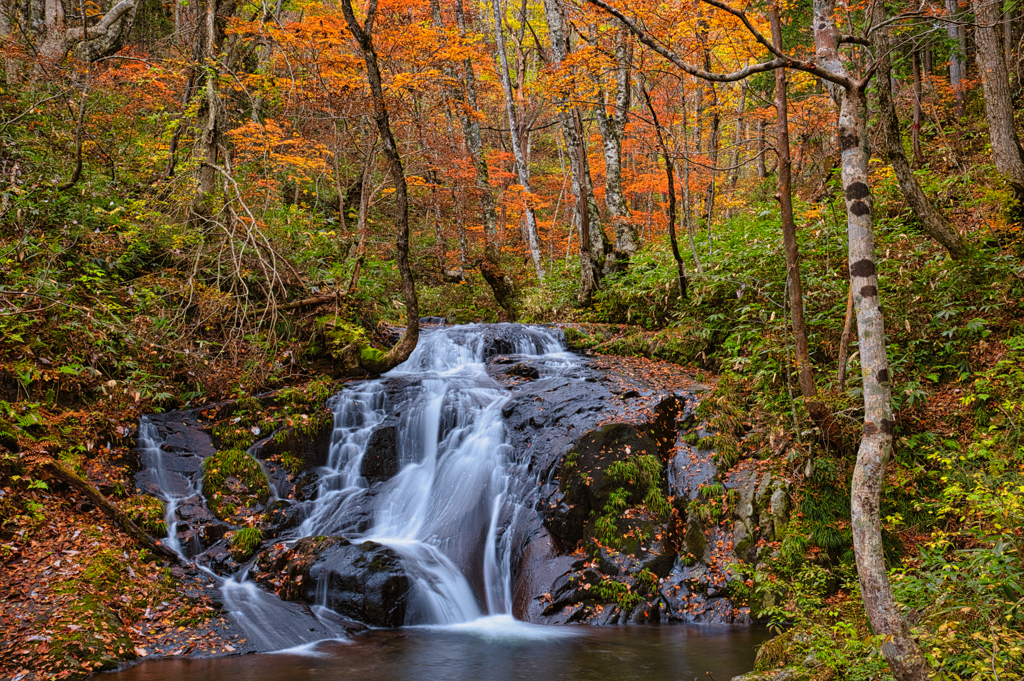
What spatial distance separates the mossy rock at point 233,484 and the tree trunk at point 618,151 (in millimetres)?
8928

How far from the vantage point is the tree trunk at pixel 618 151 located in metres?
13.2

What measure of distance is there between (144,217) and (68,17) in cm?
755

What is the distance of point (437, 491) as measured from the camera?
866cm

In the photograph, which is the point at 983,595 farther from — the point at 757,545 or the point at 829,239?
the point at 829,239

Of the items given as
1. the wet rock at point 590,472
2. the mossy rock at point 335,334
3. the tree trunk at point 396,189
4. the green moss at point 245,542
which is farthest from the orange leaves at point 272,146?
the wet rock at point 590,472

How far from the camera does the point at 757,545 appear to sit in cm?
674

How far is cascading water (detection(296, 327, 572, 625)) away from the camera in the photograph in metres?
7.22

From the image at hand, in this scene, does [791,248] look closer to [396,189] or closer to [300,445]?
[396,189]

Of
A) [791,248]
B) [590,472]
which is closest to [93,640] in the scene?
[590,472]

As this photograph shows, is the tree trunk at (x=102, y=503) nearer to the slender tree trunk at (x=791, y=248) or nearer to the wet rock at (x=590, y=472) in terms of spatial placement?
the wet rock at (x=590, y=472)

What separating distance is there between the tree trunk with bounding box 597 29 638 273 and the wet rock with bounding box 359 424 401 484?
6.99m

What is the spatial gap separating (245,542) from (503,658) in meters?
3.91

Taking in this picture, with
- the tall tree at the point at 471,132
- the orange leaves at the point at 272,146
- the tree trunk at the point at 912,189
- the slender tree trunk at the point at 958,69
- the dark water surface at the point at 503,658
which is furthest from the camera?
the tall tree at the point at 471,132

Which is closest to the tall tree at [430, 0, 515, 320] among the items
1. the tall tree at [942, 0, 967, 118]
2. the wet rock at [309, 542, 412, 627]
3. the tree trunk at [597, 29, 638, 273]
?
the tree trunk at [597, 29, 638, 273]
